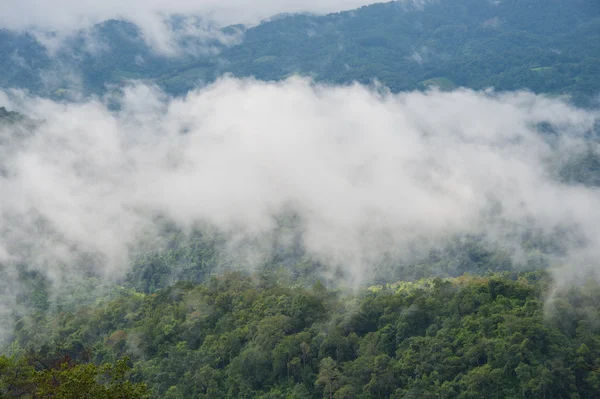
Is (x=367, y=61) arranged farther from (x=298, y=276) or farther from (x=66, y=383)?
(x=66, y=383)

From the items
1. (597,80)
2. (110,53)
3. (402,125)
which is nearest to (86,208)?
(402,125)

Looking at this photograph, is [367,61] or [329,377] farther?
[367,61]

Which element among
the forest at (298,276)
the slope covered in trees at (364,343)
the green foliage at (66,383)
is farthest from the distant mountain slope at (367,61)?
the green foliage at (66,383)

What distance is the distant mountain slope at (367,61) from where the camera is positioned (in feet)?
561

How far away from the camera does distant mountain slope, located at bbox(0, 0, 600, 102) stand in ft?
561

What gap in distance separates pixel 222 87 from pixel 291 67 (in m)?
18.7

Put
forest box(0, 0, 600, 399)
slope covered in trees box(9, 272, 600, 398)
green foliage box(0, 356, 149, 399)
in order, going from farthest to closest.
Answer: forest box(0, 0, 600, 399), slope covered in trees box(9, 272, 600, 398), green foliage box(0, 356, 149, 399)

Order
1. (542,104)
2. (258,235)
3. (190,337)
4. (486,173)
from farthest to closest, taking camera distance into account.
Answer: (542,104)
(486,173)
(258,235)
(190,337)

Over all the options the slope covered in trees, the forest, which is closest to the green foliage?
the forest

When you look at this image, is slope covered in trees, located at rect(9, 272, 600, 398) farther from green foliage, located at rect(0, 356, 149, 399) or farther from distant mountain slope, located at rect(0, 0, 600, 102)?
distant mountain slope, located at rect(0, 0, 600, 102)

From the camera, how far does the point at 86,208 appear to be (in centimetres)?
10894

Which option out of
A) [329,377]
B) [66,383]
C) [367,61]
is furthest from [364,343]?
[367,61]

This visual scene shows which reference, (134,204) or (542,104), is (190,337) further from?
(542,104)

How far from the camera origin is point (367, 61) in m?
184
